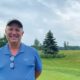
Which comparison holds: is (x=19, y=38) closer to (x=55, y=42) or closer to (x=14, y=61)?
(x=14, y=61)

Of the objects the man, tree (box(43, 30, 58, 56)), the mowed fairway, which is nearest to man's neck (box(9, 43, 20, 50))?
the man

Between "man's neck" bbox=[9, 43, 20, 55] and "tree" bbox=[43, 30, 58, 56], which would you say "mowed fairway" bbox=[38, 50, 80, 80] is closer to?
"man's neck" bbox=[9, 43, 20, 55]

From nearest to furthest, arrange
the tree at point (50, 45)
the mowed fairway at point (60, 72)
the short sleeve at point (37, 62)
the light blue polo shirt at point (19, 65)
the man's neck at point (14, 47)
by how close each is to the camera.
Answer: the light blue polo shirt at point (19, 65) → the man's neck at point (14, 47) → the short sleeve at point (37, 62) → the mowed fairway at point (60, 72) → the tree at point (50, 45)

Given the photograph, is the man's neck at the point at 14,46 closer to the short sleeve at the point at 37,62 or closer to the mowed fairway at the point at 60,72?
the short sleeve at the point at 37,62

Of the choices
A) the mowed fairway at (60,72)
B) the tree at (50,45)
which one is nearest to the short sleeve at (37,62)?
the mowed fairway at (60,72)

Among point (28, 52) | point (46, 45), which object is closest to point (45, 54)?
point (46, 45)

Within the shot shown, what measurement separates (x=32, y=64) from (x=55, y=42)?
8244cm

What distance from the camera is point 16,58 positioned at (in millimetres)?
6098

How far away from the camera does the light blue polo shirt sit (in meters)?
6.02

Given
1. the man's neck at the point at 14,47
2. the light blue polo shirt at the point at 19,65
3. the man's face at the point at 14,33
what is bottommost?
the light blue polo shirt at the point at 19,65

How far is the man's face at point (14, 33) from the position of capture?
6.11 meters

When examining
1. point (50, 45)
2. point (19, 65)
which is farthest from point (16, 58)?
point (50, 45)

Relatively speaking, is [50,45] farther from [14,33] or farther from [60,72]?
[14,33]

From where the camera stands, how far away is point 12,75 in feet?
19.7
